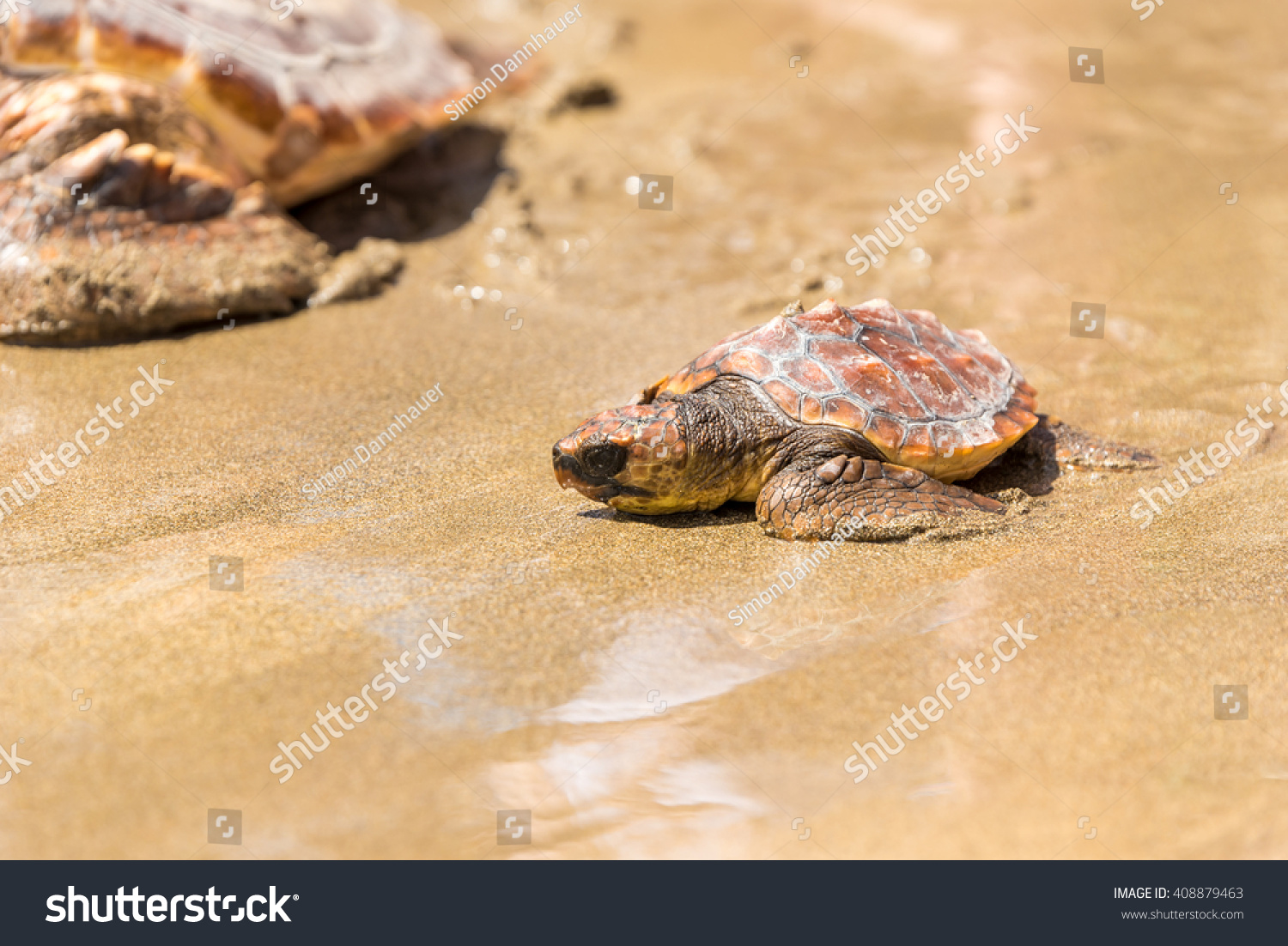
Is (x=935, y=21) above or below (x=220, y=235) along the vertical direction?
above

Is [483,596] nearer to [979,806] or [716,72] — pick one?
[979,806]

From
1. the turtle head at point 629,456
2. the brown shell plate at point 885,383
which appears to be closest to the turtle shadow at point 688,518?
the turtle head at point 629,456

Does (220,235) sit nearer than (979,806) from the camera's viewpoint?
No

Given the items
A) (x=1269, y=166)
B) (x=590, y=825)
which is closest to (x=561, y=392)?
(x=590, y=825)

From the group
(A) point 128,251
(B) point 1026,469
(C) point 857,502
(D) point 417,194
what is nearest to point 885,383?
(C) point 857,502
